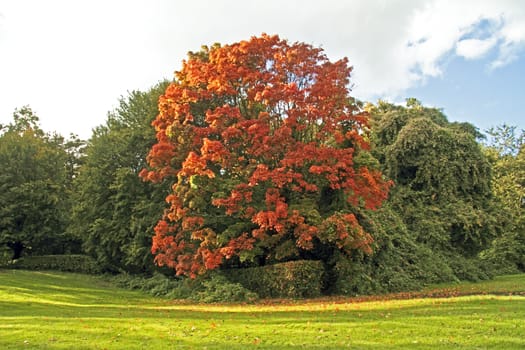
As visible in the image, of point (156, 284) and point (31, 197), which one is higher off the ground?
point (31, 197)

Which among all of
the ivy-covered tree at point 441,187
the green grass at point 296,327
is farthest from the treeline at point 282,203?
the green grass at point 296,327

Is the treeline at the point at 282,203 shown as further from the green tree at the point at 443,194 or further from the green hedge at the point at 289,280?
the green hedge at the point at 289,280

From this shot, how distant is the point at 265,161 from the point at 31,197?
21286 millimetres

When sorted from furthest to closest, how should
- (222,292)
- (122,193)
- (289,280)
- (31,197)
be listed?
(31,197), (122,193), (222,292), (289,280)

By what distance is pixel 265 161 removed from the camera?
20.4m

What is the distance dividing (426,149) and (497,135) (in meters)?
22.3

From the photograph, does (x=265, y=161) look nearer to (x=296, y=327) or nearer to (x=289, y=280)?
(x=289, y=280)

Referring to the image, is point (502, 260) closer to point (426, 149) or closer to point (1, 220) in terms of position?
point (426, 149)

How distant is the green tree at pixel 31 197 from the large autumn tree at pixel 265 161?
15842 millimetres

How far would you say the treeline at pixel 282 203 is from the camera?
64.5 feet

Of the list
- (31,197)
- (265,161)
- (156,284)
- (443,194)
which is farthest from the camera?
(31,197)

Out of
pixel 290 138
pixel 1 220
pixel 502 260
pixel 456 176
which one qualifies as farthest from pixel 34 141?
pixel 502 260

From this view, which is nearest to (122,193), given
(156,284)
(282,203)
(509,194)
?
(156,284)

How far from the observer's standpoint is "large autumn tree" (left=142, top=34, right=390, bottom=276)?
19.1 metres
